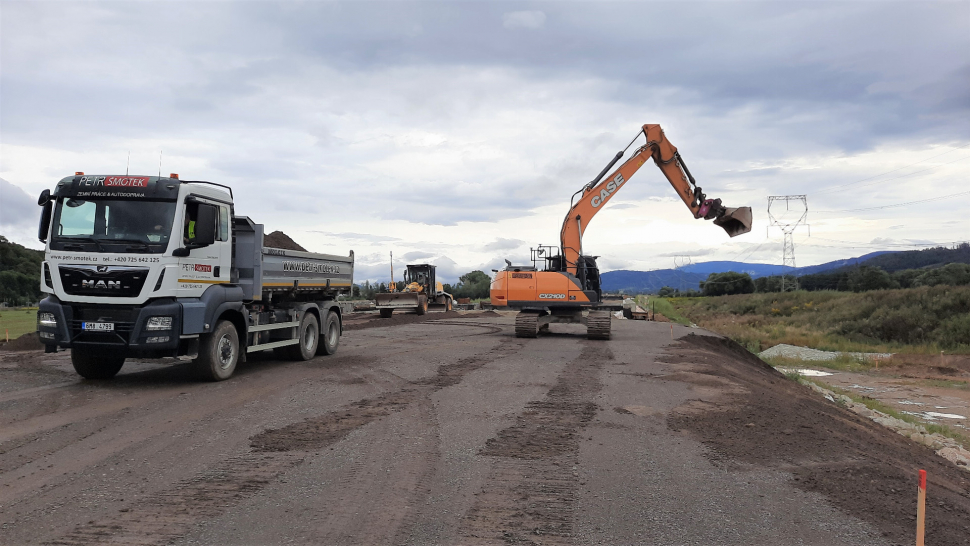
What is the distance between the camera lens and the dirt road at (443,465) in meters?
5.32

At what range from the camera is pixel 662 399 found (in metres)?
11.0

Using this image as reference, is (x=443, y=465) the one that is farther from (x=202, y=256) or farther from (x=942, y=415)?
(x=942, y=415)

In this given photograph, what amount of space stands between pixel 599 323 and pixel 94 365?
14304 mm

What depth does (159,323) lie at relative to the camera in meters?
10.8

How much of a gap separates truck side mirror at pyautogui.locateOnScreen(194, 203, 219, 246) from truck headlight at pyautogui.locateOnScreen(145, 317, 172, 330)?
1.35 m

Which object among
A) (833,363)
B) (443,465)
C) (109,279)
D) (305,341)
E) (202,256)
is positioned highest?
(202,256)

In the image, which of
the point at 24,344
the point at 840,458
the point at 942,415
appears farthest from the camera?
the point at 24,344

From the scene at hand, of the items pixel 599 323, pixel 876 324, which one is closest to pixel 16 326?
pixel 599 323

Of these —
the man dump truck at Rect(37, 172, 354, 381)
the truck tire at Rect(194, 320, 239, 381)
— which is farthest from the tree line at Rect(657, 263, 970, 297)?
the man dump truck at Rect(37, 172, 354, 381)

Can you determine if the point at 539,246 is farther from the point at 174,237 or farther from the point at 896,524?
the point at 896,524

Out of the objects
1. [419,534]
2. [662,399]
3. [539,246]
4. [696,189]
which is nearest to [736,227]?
[696,189]

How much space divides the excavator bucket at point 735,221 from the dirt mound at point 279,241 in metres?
13.3

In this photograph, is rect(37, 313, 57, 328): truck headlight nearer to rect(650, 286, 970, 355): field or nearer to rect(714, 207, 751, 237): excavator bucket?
rect(714, 207, 751, 237): excavator bucket

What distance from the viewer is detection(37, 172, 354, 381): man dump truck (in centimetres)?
1074
